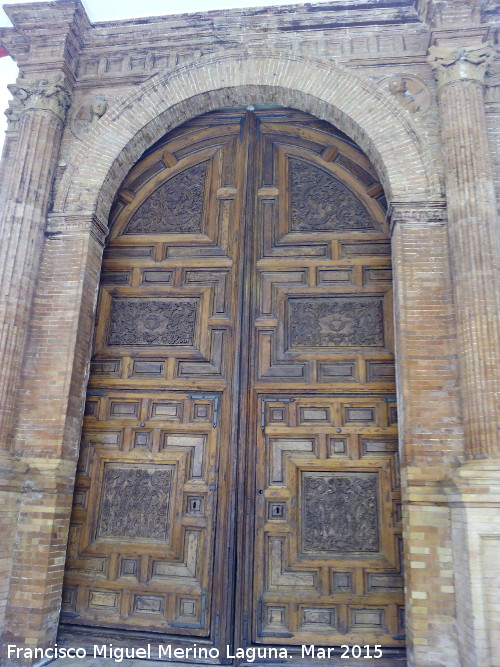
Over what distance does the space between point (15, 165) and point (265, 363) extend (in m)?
3.08

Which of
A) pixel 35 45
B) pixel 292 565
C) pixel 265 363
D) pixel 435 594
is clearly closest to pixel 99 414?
pixel 265 363

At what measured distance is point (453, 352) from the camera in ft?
14.2

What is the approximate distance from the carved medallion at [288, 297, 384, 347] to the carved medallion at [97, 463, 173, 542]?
172 cm

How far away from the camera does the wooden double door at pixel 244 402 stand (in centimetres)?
442

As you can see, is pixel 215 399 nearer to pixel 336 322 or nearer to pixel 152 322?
pixel 152 322

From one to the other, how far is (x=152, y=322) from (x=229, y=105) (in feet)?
8.00

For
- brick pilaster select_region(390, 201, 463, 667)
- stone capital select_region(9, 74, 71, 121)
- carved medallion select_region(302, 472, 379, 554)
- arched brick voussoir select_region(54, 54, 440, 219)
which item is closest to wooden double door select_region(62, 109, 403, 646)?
carved medallion select_region(302, 472, 379, 554)

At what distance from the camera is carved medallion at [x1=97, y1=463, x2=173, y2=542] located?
15.3ft

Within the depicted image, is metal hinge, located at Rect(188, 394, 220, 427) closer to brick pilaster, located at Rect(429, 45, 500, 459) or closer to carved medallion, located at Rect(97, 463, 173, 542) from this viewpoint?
carved medallion, located at Rect(97, 463, 173, 542)

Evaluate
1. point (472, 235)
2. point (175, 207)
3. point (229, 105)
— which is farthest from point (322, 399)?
point (229, 105)

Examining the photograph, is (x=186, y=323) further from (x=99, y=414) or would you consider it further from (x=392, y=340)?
(x=392, y=340)

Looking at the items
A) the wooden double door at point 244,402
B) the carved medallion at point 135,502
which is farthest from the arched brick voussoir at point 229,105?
the carved medallion at point 135,502

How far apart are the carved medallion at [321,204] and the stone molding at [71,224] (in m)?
1.94

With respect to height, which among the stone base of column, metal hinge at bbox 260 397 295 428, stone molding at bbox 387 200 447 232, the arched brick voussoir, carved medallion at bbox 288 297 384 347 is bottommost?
the stone base of column
